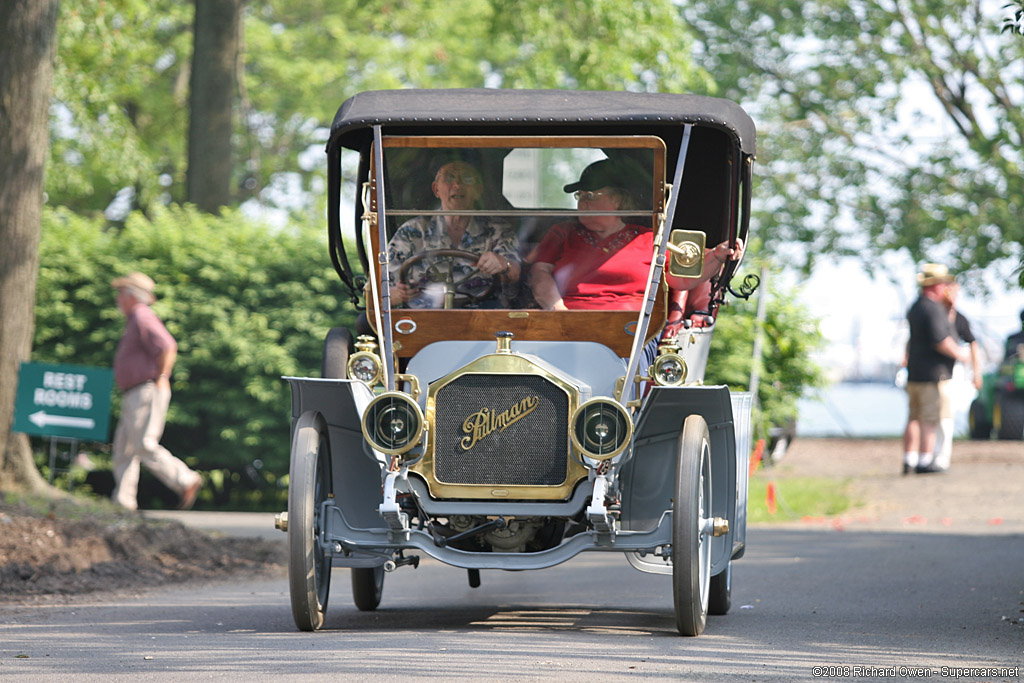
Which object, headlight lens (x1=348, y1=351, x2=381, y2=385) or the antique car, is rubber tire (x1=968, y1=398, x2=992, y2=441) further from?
headlight lens (x1=348, y1=351, x2=381, y2=385)

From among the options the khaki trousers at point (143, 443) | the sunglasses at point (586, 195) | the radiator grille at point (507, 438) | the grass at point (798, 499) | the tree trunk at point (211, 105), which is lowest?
the grass at point (798, 499)

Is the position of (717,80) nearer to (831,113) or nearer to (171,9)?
(831,113)

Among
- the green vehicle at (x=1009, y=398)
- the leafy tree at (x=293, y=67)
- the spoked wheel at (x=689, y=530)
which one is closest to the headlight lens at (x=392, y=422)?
the spoked wheel at (x=689, y=530)

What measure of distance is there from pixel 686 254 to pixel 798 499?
8.35m

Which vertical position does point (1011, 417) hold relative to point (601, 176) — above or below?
below

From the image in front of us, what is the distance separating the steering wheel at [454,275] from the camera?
7.07 m

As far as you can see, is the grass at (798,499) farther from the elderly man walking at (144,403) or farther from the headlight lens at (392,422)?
the headlight lens at (392,422)

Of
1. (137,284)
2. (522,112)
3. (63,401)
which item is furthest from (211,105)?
(522,112)

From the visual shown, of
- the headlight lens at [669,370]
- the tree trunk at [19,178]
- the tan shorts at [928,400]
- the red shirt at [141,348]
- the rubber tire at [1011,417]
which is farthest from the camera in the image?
the rubber tire at [1011,417]

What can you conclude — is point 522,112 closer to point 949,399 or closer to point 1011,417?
point 949,399

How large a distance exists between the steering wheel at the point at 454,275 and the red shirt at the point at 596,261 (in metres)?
→ 0.29

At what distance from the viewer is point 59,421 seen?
440 inches

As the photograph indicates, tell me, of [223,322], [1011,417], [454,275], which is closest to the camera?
[454,275]

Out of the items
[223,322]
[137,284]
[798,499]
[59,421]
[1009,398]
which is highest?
[137,284]
